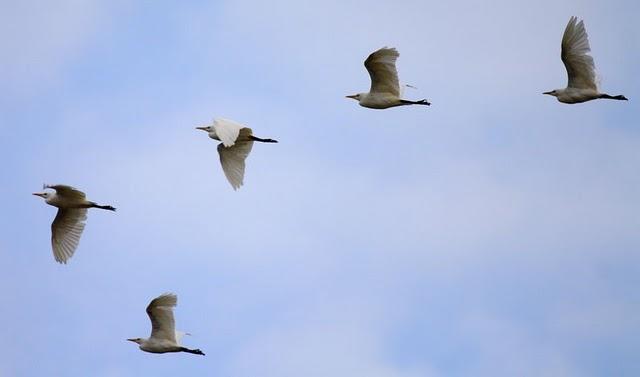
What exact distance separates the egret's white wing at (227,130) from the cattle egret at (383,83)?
12.4 feet

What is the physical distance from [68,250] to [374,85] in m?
8.75

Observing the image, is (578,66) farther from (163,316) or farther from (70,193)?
(70,193)

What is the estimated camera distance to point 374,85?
40469mm

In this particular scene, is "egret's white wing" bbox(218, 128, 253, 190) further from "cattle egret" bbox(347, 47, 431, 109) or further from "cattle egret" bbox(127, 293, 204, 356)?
"cattle egret" bbox(127, 293, 204, 356)

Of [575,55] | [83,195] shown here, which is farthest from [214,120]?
[575,55]

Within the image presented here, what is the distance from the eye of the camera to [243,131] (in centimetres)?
3903

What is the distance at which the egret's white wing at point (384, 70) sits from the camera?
128ft

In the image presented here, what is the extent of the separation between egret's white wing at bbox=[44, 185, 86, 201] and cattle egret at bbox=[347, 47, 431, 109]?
25.0ft

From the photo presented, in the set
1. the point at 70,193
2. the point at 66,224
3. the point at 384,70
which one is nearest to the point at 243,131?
the point at 384,70

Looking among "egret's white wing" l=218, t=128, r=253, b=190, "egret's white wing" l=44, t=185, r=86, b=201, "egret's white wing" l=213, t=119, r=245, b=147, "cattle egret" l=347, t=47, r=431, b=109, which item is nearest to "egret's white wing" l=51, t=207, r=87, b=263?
"egret's white wing" l=44, t=185, r=86, b=201

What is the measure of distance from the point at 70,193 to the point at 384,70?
27.4 feet

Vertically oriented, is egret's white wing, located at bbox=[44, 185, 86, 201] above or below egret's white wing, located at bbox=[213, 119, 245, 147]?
below

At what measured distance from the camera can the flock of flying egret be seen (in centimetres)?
3800

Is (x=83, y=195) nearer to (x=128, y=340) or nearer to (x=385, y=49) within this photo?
(x=128, y=340)
